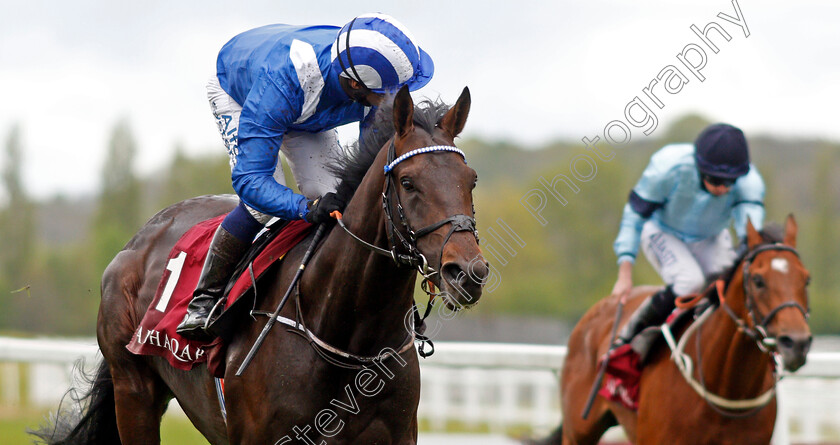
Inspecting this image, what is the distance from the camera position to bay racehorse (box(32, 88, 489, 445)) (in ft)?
8.86

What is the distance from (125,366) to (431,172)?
7.12 feet

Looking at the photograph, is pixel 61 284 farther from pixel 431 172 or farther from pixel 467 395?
pixel 431 172

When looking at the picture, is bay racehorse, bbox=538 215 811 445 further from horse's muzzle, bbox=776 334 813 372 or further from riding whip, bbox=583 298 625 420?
riding whip, bbox=583 298 625 420

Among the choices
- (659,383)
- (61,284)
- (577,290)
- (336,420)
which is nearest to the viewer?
(336,420)

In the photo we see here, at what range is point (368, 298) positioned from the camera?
3.09 meters

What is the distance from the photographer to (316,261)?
10.6ft

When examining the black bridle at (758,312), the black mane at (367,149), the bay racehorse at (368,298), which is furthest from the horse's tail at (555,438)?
the black mane at (367,149)

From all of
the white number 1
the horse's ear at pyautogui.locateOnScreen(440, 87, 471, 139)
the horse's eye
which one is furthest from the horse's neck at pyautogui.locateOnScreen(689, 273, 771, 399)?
the white number 1

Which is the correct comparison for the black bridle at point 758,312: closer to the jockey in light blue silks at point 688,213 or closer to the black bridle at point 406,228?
the jockey in light blue silks at point 688,213

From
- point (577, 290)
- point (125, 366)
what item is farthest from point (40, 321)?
point (125, 366)

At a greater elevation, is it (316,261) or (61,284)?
(316,261)

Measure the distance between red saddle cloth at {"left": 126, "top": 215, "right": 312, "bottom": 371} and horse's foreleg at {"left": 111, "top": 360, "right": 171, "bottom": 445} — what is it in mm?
279

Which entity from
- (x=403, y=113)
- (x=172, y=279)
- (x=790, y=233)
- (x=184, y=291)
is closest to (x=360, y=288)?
(x=403, y=113)

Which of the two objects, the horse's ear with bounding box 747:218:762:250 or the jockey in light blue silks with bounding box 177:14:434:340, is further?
the horse's ear with bounding box 747:218:762:250
